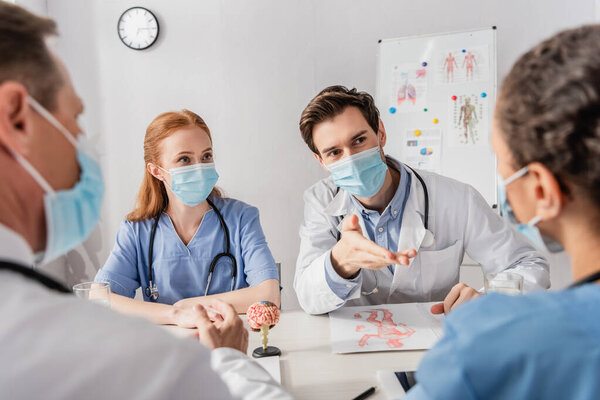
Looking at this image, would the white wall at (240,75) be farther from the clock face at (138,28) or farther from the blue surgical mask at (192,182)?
the blue surgical mask at (192,182)

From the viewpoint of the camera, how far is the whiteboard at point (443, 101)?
2.62m

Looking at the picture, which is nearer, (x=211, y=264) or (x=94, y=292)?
(x=94, y=292)

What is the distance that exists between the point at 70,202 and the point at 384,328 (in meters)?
0.93

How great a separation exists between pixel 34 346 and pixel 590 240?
729 millimetres

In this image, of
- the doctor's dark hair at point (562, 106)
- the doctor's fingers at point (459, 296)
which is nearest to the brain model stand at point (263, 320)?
the doctor's fingers at point (459, 296)

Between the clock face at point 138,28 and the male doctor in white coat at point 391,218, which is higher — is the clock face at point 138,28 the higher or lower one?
the higher one

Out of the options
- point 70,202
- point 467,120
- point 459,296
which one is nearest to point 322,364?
point 459,296

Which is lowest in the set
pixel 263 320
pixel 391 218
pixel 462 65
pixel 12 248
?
pixel 263 320

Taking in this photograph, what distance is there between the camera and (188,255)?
188cm

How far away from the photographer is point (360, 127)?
5.87 feet

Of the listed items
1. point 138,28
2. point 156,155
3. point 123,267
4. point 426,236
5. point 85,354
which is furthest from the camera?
point 138,28

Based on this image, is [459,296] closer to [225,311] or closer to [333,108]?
[225,311]

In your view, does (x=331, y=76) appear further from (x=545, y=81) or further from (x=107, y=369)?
(x=107, y=369)

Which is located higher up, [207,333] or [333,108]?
[333,108]
